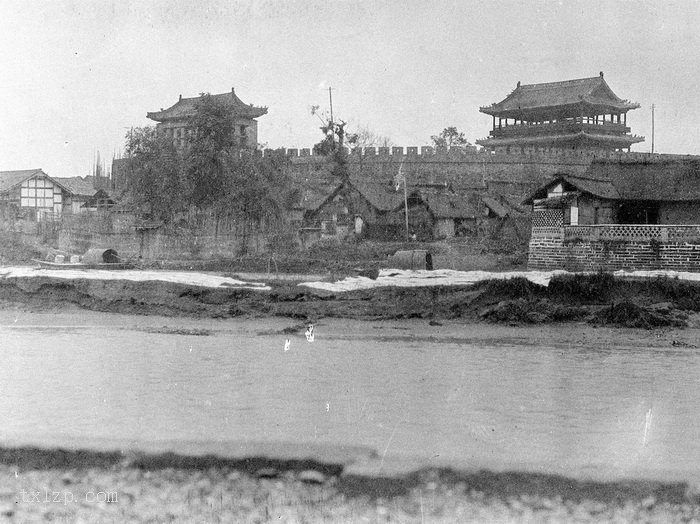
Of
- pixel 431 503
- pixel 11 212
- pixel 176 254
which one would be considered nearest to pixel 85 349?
pixel 431 503

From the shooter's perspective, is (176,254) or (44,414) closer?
(44,414)

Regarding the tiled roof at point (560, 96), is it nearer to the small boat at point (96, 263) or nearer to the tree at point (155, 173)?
the tree at point (155, 173)

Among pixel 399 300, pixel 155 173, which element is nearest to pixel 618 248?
pixel 399 300

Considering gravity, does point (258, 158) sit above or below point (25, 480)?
above

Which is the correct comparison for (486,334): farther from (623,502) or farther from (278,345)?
(623,502)

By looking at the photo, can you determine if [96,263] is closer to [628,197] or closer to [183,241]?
[183,241]

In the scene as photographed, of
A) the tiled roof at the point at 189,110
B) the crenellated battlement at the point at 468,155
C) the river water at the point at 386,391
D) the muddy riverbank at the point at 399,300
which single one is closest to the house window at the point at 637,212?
the muddy riverbank at the point at 399,300

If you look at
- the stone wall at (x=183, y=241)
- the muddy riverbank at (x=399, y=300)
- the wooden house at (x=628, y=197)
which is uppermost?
the wooden house at (x=628, y=197)
